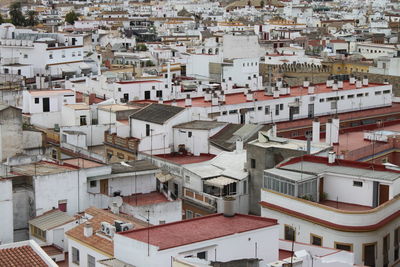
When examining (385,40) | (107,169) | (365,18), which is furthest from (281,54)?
(365,18)

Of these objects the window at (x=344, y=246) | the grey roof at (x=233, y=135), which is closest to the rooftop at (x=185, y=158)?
the grey roof at (x=233, y=135)

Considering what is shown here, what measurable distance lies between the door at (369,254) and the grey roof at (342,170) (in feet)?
7.24

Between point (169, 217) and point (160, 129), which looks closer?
point (169, 217)

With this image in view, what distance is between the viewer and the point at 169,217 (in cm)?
2750

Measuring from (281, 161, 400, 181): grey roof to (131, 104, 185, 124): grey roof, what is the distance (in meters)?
10.2

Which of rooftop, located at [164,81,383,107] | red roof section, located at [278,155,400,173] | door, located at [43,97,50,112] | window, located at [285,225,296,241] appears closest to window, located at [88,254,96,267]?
window, located at [285,225,296,241]

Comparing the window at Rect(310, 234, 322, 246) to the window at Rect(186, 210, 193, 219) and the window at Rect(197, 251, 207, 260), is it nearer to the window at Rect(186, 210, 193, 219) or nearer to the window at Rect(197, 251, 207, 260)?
the window at Rect(197, 251, 207, 260)

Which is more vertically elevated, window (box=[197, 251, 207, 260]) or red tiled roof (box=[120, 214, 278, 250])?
red tiled roof (box=[120, 214, 278, 250])

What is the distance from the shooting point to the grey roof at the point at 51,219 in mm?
25391

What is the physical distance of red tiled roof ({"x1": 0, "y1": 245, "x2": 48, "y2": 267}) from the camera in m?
18.7

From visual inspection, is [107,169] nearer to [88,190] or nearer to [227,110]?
[88,190]

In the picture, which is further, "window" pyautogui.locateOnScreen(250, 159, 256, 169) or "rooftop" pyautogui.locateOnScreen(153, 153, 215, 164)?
"rooftop" pyautogui.locateOnScreen(153, 153, 215, 164)

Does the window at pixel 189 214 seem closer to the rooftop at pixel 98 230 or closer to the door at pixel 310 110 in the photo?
the rooftop at pixel 98 230

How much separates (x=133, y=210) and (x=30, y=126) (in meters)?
13.5
